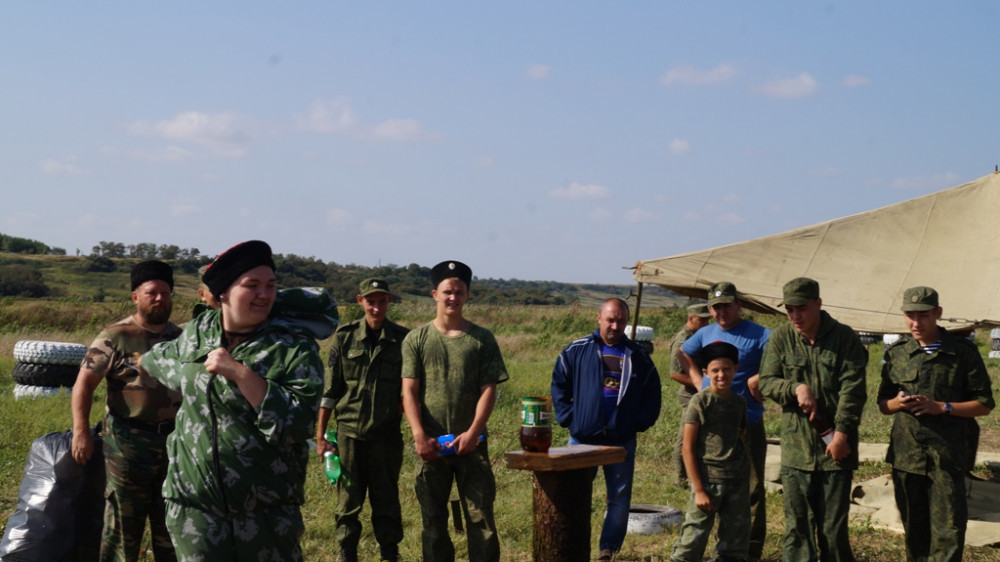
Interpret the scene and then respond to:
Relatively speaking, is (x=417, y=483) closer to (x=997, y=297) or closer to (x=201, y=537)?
(x=201, y=537)

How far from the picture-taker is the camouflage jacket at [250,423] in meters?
3.48

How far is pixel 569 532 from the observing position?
5527 millimetres

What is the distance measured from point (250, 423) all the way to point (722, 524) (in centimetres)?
347

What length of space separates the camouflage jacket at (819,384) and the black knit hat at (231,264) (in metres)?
3.57

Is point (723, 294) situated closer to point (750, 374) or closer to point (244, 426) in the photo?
point (750, 374)

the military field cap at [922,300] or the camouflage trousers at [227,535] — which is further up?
the military field cap at [922,300]

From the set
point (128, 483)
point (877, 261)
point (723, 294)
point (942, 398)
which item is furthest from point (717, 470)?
point (877, 261)

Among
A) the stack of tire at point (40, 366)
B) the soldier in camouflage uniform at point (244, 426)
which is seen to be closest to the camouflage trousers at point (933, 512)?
the soldier in camouflage uniform at point (244, 426)

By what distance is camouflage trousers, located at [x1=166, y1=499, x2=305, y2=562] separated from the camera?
3.52m

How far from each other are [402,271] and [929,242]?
7421cm

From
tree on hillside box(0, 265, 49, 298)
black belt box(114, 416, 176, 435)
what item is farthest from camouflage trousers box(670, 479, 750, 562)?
tree on hillside box(0, 265, 49, 298)

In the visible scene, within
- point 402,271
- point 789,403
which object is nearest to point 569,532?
point 789,403

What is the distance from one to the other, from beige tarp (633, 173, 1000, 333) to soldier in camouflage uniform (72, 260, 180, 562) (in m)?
4.71

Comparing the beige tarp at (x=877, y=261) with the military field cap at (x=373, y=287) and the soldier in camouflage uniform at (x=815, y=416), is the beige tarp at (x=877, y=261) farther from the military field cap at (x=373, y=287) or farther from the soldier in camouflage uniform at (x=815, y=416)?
the military field cap at (x=373, y=287)
